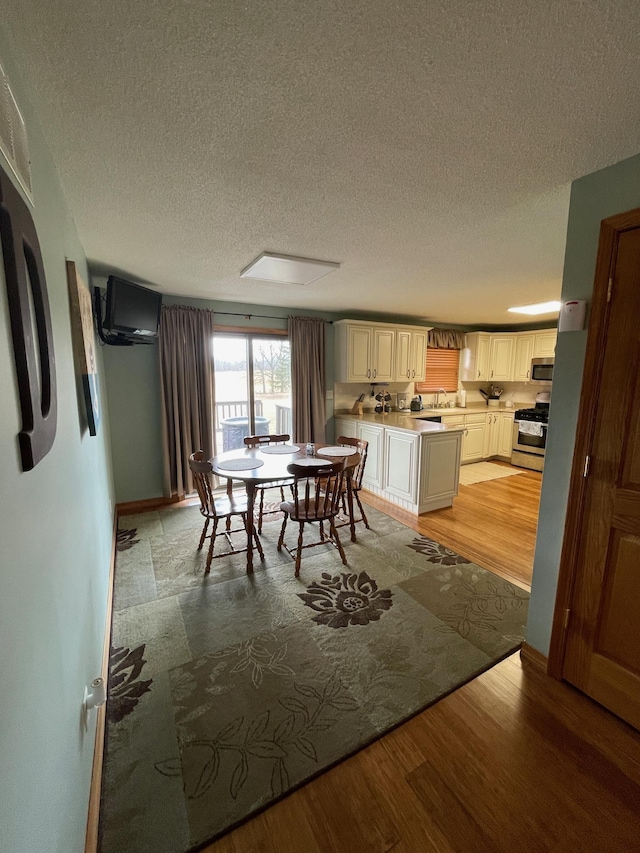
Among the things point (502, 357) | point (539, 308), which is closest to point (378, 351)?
point (539, 308)

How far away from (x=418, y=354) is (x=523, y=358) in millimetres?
2068

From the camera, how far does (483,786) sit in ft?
4.33

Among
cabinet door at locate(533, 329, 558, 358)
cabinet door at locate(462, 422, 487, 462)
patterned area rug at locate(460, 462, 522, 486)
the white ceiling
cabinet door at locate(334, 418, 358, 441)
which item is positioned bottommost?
patterned area rug at locate(460, 462, 522, 486)

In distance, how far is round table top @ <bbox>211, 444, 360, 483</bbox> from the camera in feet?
8.69

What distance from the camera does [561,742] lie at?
148cm

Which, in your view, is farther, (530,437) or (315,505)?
(530,437)

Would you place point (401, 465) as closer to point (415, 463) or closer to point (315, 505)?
point (415, 463)

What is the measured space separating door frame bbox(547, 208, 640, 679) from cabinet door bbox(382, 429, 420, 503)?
6.81ft

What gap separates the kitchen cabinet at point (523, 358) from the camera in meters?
5.83

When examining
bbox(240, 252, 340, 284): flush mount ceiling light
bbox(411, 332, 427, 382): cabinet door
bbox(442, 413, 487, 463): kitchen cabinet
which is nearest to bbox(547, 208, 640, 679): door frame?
bbox(240, 252, 340, 284): flush mount ceiling light

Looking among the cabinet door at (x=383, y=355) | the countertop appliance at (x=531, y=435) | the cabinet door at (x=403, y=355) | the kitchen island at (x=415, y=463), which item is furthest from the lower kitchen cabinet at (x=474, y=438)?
the kitchen island at (x=415, y=463)

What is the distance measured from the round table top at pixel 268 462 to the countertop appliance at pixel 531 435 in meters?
3.73

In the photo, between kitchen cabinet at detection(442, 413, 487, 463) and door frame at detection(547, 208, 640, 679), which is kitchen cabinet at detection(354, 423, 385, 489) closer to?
kitchen cabinet at detection(442, 413, 487, 463)

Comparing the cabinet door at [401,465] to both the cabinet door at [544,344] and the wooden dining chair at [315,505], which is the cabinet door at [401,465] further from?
the cabinet door at [544,344]
